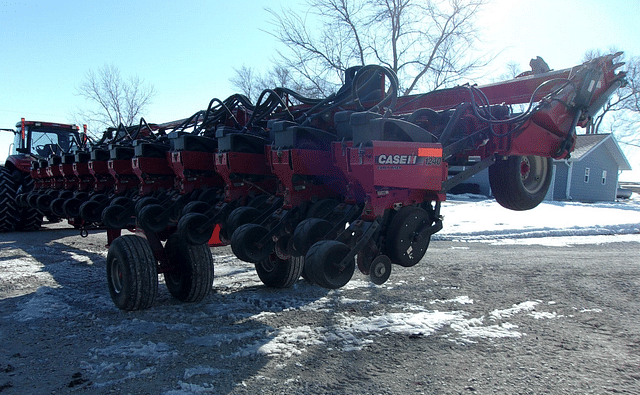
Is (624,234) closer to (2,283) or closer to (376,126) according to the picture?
(376,126)

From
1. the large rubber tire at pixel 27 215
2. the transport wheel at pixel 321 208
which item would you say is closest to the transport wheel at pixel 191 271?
the transport wheel at pixel 321 208

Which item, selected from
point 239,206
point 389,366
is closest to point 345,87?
point 239,206

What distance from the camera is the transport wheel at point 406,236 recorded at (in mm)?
3693

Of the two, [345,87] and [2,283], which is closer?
[345,87]

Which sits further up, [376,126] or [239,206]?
[376,126]

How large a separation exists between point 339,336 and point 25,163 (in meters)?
11.7

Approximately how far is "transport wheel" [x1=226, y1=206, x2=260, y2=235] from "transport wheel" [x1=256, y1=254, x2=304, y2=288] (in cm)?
144

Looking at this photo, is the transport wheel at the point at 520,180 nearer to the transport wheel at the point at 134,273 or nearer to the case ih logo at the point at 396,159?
the case ih logo at the point at 396,159

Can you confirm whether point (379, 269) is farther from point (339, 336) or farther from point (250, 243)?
point (250, 243)

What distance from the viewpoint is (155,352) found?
392 centimetres

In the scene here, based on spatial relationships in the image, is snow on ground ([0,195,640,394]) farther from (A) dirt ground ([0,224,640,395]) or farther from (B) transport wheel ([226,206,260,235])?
(B) transport wheel ([226,206,260,235])

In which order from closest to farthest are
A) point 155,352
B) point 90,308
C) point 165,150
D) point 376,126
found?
1. point 376,126
2. point 155,352
3. point 90,308
4. point 165,150

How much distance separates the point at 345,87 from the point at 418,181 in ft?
4.62

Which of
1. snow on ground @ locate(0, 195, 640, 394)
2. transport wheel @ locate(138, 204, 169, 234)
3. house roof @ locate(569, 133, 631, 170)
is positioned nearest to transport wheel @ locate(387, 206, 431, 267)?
snow on ground @ locate(0, 195, 640, 394)
